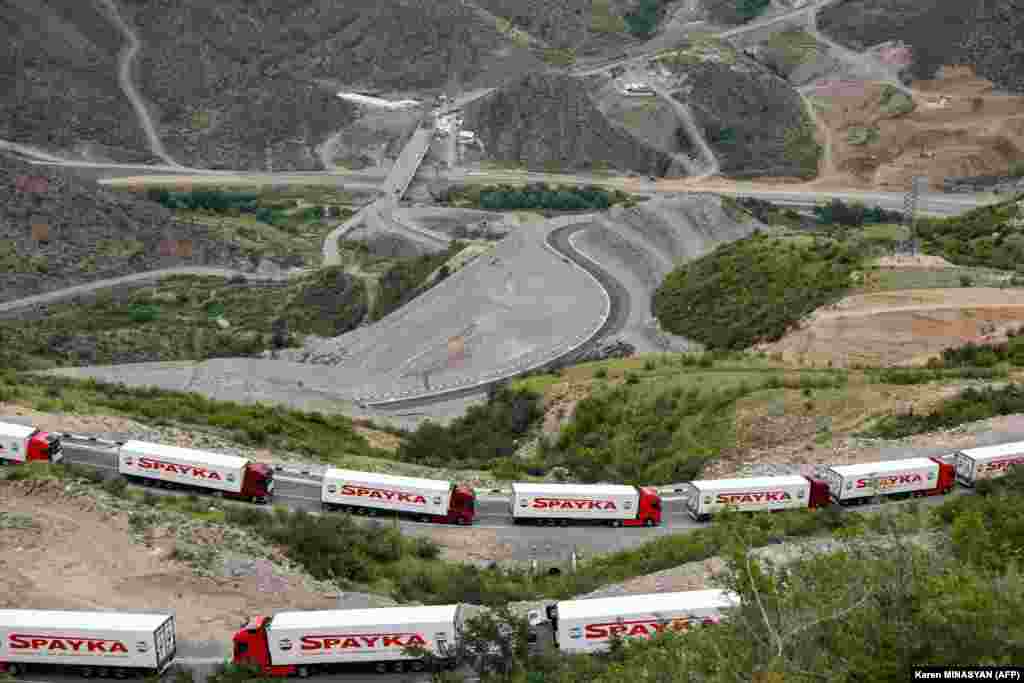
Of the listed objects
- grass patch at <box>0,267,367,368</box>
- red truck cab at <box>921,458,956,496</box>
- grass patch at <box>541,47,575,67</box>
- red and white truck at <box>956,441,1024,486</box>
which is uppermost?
grass patch at <box>541,47,575,67</box>

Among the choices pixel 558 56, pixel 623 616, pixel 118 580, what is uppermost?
pixel 558 56

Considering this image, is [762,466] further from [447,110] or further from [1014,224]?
[447,110]

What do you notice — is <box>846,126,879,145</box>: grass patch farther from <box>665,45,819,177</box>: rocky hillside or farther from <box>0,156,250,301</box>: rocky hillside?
<box>0,156,250,301</box>: rocky hillside

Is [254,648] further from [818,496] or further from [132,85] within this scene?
[132,85]

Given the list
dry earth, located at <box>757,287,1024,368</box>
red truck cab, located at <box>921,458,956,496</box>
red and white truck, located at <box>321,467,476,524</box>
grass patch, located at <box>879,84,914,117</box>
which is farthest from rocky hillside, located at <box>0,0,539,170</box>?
red truck cab, located at <box>921,458,956,496</box>

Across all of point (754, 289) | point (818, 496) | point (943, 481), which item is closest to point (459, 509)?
point (818, 496)
